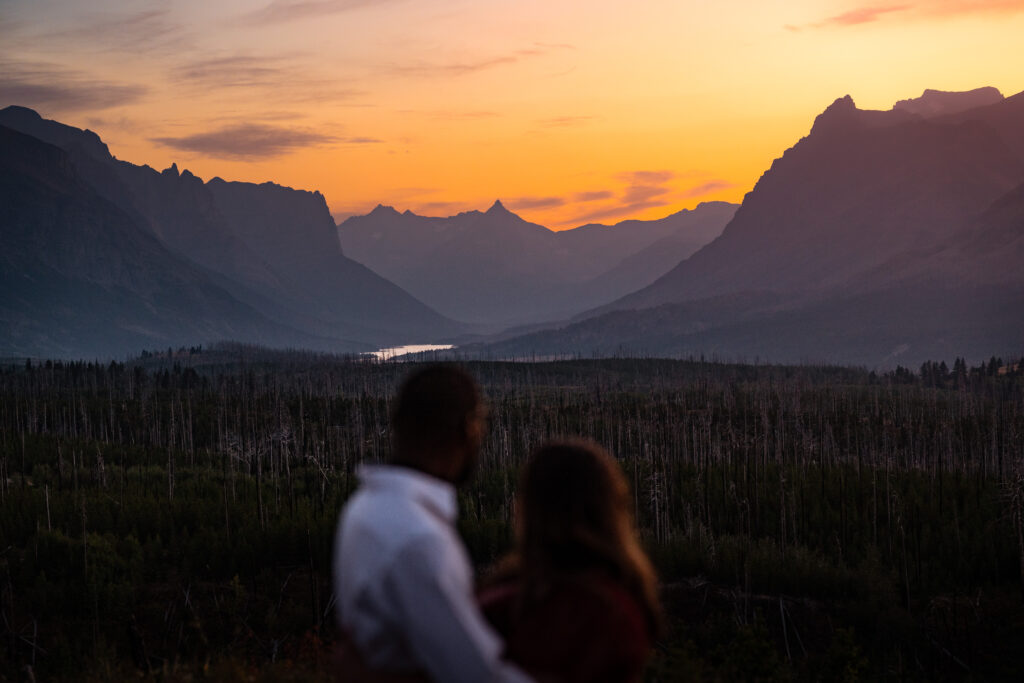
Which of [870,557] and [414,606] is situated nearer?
[414,606]

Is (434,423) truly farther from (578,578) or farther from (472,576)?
(578,578)

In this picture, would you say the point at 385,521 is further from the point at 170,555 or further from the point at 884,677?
the point at 170,555

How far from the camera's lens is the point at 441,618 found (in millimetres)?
4492

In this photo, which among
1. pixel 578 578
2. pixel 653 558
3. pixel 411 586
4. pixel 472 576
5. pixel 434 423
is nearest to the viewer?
pixel 411 586

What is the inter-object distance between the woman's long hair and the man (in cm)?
34

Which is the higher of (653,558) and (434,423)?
(434,423)

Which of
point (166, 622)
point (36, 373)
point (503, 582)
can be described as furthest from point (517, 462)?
point (36, 373)

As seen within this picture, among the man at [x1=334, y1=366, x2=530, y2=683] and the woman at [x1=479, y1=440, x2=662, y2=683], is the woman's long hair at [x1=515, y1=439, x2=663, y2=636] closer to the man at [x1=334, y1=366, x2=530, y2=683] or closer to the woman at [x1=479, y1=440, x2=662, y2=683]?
the woman at [x1=479, y1=440, x2=662, y2=683]

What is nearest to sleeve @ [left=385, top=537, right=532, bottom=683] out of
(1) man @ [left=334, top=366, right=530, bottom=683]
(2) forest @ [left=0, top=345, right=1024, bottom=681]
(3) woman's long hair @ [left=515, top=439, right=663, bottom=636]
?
(1) man @ [left=334, top=366, right=530, bottom=683]

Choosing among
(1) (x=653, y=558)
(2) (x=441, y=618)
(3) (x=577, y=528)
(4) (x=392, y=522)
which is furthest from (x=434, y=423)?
(1) (x=653, y=558)

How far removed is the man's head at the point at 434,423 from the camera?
5082 millimetres

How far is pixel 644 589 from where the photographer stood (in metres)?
4.90

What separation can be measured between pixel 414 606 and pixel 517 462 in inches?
3117

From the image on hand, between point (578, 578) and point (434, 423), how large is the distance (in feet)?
3.30
